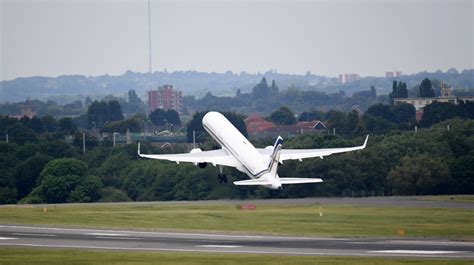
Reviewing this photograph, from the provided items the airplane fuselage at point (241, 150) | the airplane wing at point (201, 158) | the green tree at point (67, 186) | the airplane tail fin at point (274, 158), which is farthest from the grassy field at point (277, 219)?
the green tree at point (67, 186)

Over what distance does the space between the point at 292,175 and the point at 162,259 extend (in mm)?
69750

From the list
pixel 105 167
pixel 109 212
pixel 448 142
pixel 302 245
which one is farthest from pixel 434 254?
pixel 105 167

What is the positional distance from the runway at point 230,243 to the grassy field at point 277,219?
16.1ft

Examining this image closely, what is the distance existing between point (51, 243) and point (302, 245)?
18.7 m

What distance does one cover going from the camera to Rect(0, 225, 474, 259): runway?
93.4 meters

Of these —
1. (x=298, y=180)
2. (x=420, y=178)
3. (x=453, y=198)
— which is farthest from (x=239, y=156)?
(x=420, y=178)

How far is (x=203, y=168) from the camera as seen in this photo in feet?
498

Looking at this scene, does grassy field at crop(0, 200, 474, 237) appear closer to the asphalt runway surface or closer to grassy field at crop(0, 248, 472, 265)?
the asphalt runway surface

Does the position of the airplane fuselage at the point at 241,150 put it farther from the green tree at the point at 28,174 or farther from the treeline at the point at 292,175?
the green tree at the point at 28,174

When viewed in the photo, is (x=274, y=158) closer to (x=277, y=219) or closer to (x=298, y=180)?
(x=298, y=180)

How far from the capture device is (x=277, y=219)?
119562mm

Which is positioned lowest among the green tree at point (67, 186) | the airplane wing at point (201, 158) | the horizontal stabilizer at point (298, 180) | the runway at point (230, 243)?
the green tree at point (67, 186)

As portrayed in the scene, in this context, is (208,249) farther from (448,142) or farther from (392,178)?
(448,142)

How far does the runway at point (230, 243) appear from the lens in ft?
307
